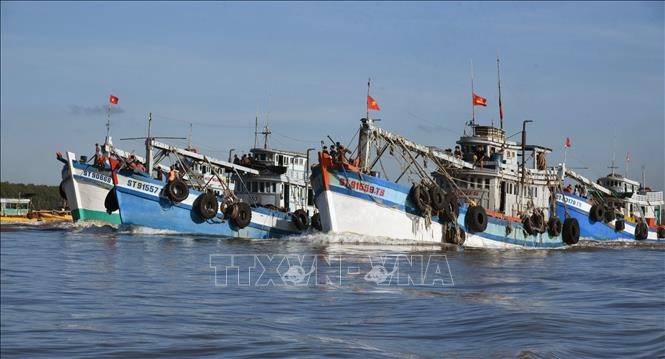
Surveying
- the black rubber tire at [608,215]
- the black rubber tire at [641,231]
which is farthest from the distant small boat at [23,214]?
the black rubber tire at [641,231]

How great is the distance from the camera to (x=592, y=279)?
28188 millimetres

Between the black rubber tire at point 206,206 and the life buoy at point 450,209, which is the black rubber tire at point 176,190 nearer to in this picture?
the black rubber tire at point 206,206

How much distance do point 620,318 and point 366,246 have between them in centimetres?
1920

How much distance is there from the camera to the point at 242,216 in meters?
46.3

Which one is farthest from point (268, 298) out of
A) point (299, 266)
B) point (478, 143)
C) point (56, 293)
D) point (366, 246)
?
point (478, 143)

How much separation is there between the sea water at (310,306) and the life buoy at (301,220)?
16905mm

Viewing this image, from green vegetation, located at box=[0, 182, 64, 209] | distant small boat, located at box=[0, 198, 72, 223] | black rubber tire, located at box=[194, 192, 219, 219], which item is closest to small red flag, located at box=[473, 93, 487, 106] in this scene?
black rubber tire, located at box=[194, 192, 219, 219]

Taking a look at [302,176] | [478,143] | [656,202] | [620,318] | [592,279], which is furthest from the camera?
[656,202]

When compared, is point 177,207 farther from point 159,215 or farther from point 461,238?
point 461,238

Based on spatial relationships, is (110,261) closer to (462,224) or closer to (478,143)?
(462,224)

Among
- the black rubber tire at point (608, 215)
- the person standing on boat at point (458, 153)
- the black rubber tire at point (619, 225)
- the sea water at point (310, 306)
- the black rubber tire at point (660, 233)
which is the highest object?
the person standing on boat at point (458, 153)

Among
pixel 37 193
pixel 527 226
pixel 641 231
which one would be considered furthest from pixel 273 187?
pixel 37 193

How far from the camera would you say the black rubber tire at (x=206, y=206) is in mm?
44844

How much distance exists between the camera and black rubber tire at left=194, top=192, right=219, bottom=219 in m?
44.8
